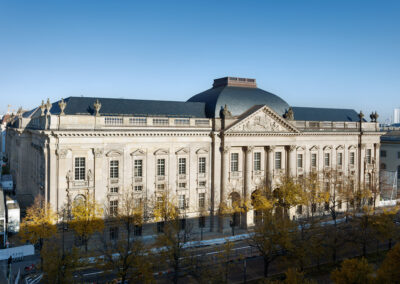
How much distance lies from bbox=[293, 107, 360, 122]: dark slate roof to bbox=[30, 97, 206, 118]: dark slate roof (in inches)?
872

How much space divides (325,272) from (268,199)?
20.1 meters

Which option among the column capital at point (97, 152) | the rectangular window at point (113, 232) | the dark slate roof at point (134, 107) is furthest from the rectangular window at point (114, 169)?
the dark slate roof at point (134, 107)

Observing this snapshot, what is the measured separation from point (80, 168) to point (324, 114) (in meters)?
51.6

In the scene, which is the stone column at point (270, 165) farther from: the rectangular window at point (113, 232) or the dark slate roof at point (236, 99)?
the rectangular window at point (113, 232)

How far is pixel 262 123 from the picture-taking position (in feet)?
209

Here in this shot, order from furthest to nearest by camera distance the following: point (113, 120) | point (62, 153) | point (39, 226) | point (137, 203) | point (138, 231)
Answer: point (138, 231) → point (137, 203) → point (113, 120) → point (62, 153) → point (39, 226)

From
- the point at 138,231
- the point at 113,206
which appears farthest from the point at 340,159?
the point at 113,206

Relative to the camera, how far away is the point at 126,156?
54.5 meters

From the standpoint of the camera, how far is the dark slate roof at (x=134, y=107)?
5600 cm

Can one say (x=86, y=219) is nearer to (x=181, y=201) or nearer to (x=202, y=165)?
(x=181, y=201)

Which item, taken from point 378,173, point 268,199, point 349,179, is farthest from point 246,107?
point 378,173

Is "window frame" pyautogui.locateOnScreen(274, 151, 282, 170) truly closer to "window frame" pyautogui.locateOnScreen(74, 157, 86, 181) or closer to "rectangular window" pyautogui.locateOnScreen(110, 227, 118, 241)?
"rectangular window" pyautogui.locateOnScreen(110, 227, 118, 241)

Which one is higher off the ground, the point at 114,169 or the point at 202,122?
the point at 202,122

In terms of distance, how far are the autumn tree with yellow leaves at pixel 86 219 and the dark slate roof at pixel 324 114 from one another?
140 feet
